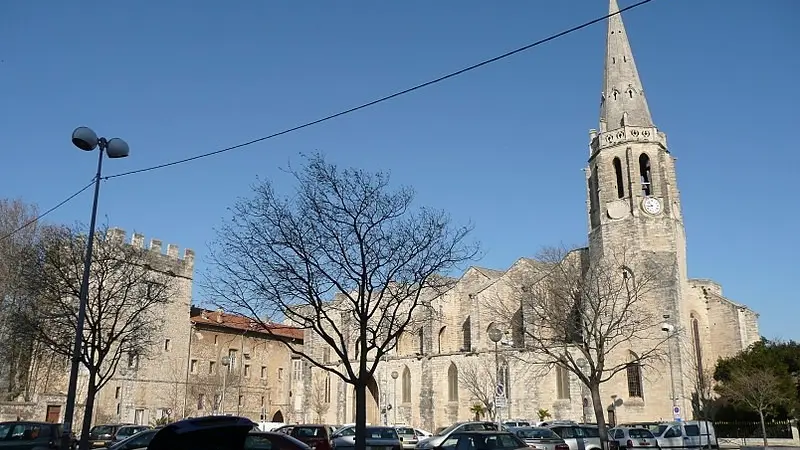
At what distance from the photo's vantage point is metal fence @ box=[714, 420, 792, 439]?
36.2m

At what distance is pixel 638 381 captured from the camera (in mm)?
42906

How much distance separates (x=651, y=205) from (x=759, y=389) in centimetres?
1447

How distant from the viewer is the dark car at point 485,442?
15.2 metres

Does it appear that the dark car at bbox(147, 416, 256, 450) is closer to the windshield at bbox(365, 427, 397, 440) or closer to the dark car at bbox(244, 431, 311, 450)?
the dark car at bbox(244, 431, 311, 450)

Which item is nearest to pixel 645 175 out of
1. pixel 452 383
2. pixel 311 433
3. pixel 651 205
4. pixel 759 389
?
pixel 651 205

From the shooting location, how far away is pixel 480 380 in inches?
1967

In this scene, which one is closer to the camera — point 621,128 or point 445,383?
point 621,128

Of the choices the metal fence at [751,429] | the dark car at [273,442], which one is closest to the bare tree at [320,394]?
the metal fence at [751,429]

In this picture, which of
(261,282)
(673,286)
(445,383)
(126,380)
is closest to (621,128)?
(673,286)

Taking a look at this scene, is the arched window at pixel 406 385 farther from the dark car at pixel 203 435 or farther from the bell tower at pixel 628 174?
the dark car at pixel 203 435

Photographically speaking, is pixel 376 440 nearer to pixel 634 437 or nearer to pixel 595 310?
pixel 634 437

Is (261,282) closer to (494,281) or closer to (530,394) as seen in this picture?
(530,394)

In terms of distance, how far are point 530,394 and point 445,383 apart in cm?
810

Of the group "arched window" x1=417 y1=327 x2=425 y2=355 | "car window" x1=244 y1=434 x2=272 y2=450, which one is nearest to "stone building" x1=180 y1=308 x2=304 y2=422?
"arched window" x1=417 y1=327 x2=425 y2=355
